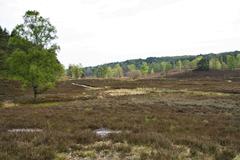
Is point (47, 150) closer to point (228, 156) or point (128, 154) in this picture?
point (128, 154)

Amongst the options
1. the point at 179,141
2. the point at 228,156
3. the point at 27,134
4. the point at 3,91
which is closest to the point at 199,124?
the point at 179,141

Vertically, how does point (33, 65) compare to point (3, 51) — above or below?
below

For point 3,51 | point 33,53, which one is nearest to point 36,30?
point 33,53

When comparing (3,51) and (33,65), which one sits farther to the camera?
(3,51)

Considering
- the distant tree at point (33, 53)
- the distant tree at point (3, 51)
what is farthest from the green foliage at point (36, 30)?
the distant tree at point (3, 51)

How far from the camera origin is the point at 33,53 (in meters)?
42.3

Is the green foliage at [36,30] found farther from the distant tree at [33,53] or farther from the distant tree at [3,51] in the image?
the distant tree at [3,51]

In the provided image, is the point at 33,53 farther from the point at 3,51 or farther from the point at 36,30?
the point at 3,51

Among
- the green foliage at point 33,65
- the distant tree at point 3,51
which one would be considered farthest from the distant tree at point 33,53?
the distant tree at point 3,51

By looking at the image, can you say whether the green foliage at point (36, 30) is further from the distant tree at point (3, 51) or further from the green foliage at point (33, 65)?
the distant tree at point (3, 51)

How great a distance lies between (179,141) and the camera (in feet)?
46.6

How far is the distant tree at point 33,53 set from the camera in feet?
139

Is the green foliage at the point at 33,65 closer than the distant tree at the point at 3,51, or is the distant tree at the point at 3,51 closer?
the green foliage at the point at 33,65

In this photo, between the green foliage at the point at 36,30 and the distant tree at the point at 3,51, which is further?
the distant tree at the point at 3,51
